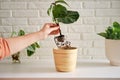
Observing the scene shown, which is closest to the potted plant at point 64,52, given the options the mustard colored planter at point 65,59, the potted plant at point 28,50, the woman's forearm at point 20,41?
the mustard colored planter at point 65,59

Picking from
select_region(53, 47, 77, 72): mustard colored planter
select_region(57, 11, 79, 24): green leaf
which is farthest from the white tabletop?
select_region(57, 11, 79, 24): green leaf

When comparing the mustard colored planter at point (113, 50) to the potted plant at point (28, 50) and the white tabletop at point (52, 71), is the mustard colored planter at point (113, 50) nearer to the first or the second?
the white tabletop at point (52, 71)

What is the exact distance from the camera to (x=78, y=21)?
1.66m

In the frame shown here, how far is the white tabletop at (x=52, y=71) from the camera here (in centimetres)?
110

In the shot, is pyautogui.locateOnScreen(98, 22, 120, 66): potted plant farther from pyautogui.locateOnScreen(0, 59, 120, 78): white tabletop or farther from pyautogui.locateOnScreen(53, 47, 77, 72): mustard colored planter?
pyautogui.locateOnScreen(53, 47, 77, 72): mustard colored planter

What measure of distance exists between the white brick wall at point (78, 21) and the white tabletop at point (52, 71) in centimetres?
31

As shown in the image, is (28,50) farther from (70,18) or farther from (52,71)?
(70,18)

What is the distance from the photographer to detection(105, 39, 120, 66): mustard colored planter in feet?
4.07

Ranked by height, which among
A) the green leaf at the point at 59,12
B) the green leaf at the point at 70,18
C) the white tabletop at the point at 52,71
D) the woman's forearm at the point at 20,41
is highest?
the green leaf at the point at 59,12

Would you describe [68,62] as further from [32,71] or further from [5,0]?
[5,0]

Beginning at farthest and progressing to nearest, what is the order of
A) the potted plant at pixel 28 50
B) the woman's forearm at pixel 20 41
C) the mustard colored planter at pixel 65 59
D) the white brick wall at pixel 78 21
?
the white brick wall at pixel 78 21 → the potted plant at pixel 28 50 → the mustard colored planter at pixel 65 59 → the woman's forearm at pixel 20 41

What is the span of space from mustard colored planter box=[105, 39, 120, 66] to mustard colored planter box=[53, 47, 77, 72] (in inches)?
8.8

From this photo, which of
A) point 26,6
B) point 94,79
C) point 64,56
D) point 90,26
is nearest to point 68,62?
point 64,56

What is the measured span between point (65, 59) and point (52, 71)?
105 mm
